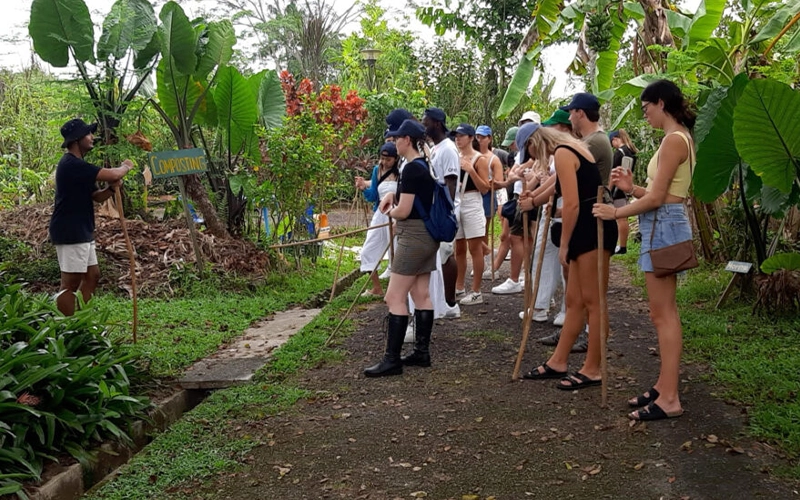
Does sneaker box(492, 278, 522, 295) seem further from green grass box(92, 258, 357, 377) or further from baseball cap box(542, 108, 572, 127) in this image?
baseball cap box(542, 108, 572, 127)

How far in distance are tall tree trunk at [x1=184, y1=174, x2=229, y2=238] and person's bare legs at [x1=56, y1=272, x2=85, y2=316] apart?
3.52 m

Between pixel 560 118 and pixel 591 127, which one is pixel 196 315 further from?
pixel 591 127

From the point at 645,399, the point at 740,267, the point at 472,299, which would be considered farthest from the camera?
the point at 472,299

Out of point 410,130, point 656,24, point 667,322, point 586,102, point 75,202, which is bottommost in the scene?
point 667,322

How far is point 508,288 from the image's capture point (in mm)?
8695

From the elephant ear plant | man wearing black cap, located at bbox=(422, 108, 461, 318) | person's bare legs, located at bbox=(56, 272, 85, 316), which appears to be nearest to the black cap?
person's bare legs, located at bbox=(56, 272, 85, 316)

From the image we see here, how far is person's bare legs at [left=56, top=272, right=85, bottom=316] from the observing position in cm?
636

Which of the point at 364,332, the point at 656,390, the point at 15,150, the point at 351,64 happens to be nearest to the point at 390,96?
the point at 351,64

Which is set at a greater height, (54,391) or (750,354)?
(54,391)

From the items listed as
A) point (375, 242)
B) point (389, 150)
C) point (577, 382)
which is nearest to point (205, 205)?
point (375, 242)

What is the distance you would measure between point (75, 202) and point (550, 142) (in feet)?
13.0

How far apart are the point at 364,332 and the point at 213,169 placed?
4553mm

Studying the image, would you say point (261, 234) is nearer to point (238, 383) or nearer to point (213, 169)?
point (213, 169)

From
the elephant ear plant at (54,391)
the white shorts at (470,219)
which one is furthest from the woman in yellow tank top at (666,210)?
the white shorts at (470,219)
